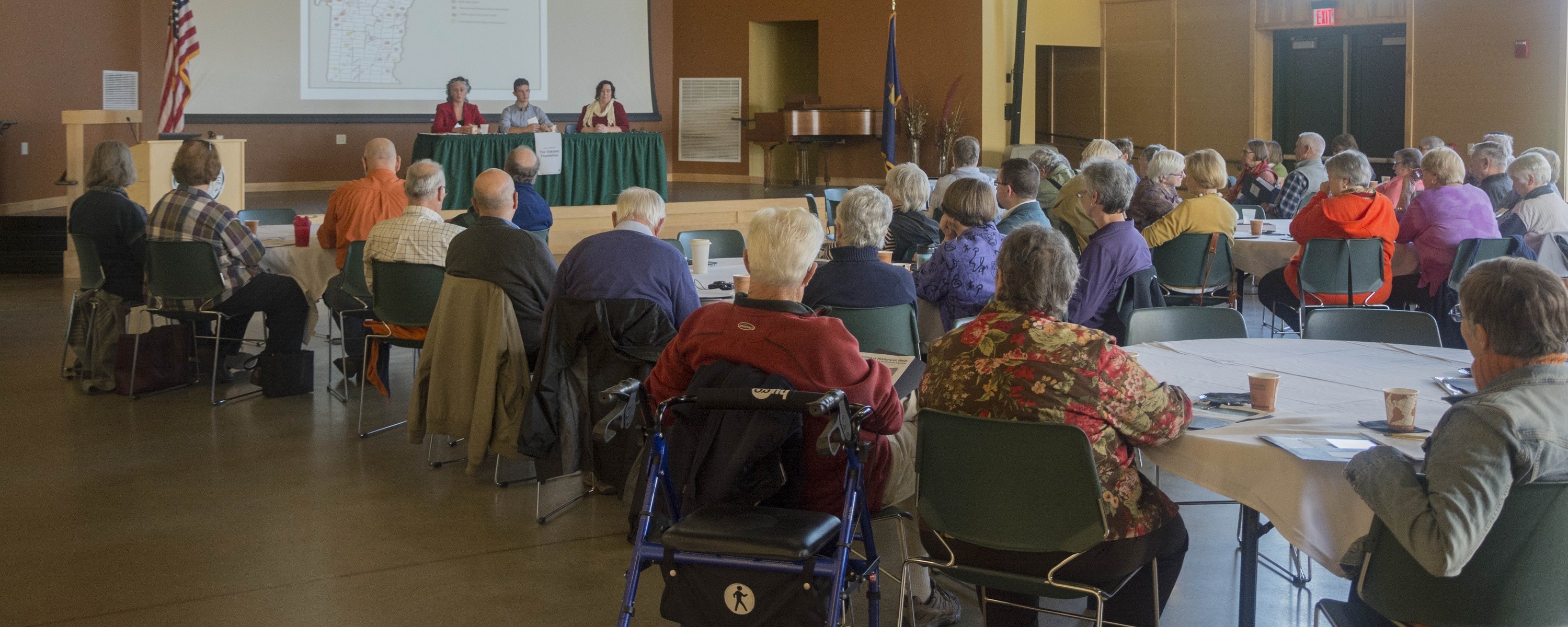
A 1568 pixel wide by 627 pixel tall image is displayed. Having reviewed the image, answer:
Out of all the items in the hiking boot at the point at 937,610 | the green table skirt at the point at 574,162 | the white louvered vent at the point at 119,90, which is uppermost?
the white louvered vent at the point at 119,90

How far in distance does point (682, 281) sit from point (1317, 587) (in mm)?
2141

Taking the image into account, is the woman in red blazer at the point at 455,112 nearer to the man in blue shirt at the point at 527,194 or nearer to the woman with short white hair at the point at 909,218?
the man in blue shirt at the point at 527,194

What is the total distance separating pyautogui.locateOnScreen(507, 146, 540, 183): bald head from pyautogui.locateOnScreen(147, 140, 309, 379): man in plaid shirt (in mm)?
1207

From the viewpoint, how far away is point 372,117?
A: 1409 centimetres

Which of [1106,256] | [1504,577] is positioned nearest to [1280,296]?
[1106,256]

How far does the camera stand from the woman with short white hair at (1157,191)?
6.51 metres

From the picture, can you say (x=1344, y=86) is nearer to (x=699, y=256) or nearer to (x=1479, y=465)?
(x=699, y=256)

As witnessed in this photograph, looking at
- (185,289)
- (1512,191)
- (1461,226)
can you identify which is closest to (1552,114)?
(1512,191)

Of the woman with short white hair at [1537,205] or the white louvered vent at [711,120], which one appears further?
the white louvered vent at [711,120]

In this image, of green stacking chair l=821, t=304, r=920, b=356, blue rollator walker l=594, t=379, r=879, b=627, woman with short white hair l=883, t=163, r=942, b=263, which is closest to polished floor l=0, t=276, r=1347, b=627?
blue rollator walker l=594, t=379, r=879, b=627

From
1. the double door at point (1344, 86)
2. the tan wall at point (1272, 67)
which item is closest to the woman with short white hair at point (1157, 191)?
the tan wall at point (1272, 67)

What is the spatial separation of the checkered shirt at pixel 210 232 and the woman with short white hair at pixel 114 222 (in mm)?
243

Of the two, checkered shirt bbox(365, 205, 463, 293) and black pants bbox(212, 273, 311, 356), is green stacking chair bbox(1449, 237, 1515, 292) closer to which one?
checkered shirt bbox(365, 205, 463, 293)

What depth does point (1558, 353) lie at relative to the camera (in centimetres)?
207
